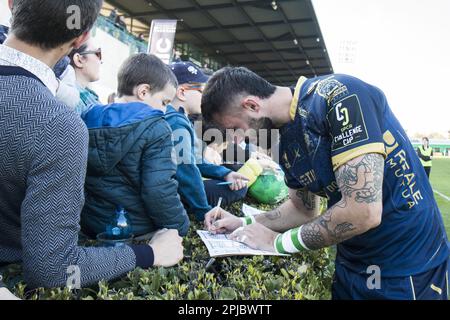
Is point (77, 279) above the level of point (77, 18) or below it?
below

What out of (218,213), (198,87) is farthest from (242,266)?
(198,87)

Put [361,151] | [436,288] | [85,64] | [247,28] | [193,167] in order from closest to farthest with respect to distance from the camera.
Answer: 1. [361,151]
2. [436,288]
3. [193,167]
4. [85,64]
5. [247,28]

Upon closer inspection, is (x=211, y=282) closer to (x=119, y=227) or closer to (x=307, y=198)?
(x=119, y=227)

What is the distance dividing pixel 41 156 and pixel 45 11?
1.58 feet

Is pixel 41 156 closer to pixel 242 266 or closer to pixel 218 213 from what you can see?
pixel 242 266

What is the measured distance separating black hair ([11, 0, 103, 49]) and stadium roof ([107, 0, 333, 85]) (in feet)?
36.3

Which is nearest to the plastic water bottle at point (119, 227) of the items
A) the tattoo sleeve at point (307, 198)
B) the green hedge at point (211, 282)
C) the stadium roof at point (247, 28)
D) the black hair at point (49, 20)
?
the green hedge at point (211, 282)

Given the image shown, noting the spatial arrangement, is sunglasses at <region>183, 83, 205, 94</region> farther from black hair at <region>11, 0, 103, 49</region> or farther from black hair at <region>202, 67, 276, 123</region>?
black hair at <region>11, 0, 103, 49</region>

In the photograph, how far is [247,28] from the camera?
1398 centimetres

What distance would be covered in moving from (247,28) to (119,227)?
13.4 m

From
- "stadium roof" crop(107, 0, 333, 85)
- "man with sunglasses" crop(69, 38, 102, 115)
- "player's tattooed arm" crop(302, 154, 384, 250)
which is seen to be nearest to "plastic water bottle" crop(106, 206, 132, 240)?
"player's tattooed arm" crop(302, 154, 384, 250)

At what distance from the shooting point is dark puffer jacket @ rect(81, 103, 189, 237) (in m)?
1.67

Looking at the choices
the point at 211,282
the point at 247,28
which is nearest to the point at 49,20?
the point at 211,282
